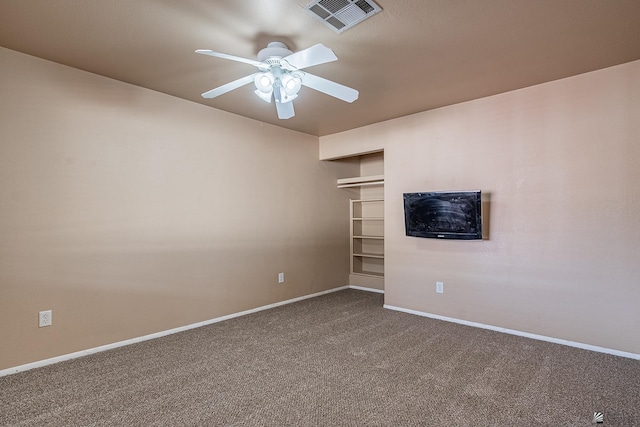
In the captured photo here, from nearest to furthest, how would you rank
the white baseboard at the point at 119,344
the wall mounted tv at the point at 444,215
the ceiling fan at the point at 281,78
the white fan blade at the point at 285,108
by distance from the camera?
the ceiling fan at the point at 281,78
the white baseboard at the point at 119,344
the white fan blade at the point at 285,108
the wall mounted tv at the point at 444,215

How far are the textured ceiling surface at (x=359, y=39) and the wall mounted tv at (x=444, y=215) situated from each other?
1.06m

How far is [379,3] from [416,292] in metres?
3.05

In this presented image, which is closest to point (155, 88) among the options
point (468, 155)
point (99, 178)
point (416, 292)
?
point (99, 178)

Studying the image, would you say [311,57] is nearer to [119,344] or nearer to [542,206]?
[542,206]

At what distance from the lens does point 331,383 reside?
2.24 m

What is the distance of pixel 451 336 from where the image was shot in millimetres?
3133

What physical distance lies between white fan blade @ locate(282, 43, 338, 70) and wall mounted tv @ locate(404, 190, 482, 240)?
2.07 meters

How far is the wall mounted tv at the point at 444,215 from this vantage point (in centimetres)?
330

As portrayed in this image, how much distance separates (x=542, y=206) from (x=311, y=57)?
2.53 meters

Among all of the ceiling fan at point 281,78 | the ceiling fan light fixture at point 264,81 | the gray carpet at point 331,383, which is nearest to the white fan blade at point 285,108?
the ceiling fan at point 281,78

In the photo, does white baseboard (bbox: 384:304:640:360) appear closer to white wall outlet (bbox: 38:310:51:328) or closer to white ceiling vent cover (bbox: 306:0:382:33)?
white ceiling vent cover (bbox: 306:0:382:33)

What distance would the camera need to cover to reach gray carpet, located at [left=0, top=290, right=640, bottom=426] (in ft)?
6.12

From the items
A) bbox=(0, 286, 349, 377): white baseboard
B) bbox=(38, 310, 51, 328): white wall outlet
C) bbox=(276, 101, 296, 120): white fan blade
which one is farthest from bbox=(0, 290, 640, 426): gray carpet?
bbox=(276, 101, 296, 120): white fan blade

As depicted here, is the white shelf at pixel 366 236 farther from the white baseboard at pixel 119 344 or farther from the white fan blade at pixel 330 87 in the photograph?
the white fan blade at pixel 330 87
